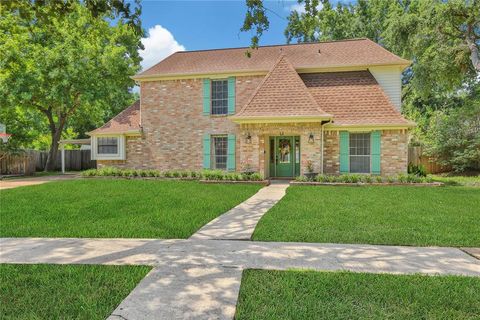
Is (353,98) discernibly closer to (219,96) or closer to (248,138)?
(248,138)

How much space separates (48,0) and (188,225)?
13.6 ft

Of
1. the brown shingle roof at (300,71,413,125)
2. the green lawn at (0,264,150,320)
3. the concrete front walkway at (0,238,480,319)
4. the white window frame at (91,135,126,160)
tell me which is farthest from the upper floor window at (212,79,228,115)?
the green lawn at (0,264,150,320)

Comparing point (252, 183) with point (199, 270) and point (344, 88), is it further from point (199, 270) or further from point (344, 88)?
point (199, 270)

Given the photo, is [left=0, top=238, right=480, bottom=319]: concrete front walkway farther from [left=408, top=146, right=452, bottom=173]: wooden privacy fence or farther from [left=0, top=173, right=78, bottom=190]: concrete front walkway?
[left=408, top=146, right=452, bottom=173]: wooden privacy fence

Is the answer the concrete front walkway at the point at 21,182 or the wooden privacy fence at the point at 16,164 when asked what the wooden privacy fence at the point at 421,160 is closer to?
the concrete front walkway at the point at 21,182

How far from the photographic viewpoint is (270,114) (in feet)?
45.3

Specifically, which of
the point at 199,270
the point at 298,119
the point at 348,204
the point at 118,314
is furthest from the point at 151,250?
the point at 298,119

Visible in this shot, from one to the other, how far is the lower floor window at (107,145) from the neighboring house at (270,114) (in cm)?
5

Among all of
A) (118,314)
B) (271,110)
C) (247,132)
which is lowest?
(118,314)

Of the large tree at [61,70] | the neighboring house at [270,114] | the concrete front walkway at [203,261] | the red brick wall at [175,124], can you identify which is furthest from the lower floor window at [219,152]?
the concrete front walkway at [203,261]

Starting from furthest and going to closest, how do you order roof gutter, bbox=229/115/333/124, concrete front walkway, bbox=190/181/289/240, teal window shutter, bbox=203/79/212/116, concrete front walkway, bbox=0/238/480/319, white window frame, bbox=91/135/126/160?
white window frame, bbox=91/135/126/160 → teal window shutter, bbox=203/79/212/116 → roof gutter, bbox=229/115/333/124 → concrete front walkway, bbox=190/181/289/240 → concrete front walkway, bbox=0/238/480/319

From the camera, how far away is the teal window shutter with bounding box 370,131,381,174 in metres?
14.0

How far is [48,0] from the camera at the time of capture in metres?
4.06

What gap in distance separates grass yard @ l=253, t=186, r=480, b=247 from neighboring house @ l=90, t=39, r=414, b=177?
13.7 feet
